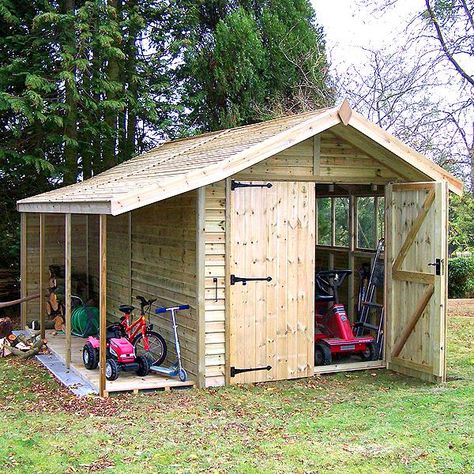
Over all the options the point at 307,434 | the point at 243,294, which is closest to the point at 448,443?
the point at 307,434

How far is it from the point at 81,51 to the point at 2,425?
874 centimetres

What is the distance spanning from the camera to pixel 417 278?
26.6 feet

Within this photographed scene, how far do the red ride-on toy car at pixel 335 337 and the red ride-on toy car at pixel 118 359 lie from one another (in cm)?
218

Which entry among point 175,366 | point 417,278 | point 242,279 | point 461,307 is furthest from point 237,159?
point 461,307

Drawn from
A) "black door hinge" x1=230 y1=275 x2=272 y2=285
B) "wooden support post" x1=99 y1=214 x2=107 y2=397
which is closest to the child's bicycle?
"wooden support post" x1=99 y1=214 x2=107 y2=397

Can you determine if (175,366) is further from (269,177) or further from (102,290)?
(269,177)

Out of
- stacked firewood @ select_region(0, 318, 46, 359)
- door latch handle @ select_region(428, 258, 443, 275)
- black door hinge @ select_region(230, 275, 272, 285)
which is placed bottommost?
stacked firewood @ select_region(0, 318, 46, 359)

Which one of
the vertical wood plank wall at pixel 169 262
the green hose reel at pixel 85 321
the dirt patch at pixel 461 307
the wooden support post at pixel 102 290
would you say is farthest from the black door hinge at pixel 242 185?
the dirt patch at pixel 461 307

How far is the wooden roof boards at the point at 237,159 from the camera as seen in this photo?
6809 millimetres

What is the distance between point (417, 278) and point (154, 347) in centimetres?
314

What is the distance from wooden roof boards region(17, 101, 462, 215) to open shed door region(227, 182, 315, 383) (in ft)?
1.63

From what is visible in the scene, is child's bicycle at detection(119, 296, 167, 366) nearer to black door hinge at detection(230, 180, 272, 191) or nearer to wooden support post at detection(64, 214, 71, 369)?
wooden support post at detection(64, 214, 71, 369)

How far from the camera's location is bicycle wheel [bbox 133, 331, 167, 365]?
802cm

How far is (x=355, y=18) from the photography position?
1802cm
